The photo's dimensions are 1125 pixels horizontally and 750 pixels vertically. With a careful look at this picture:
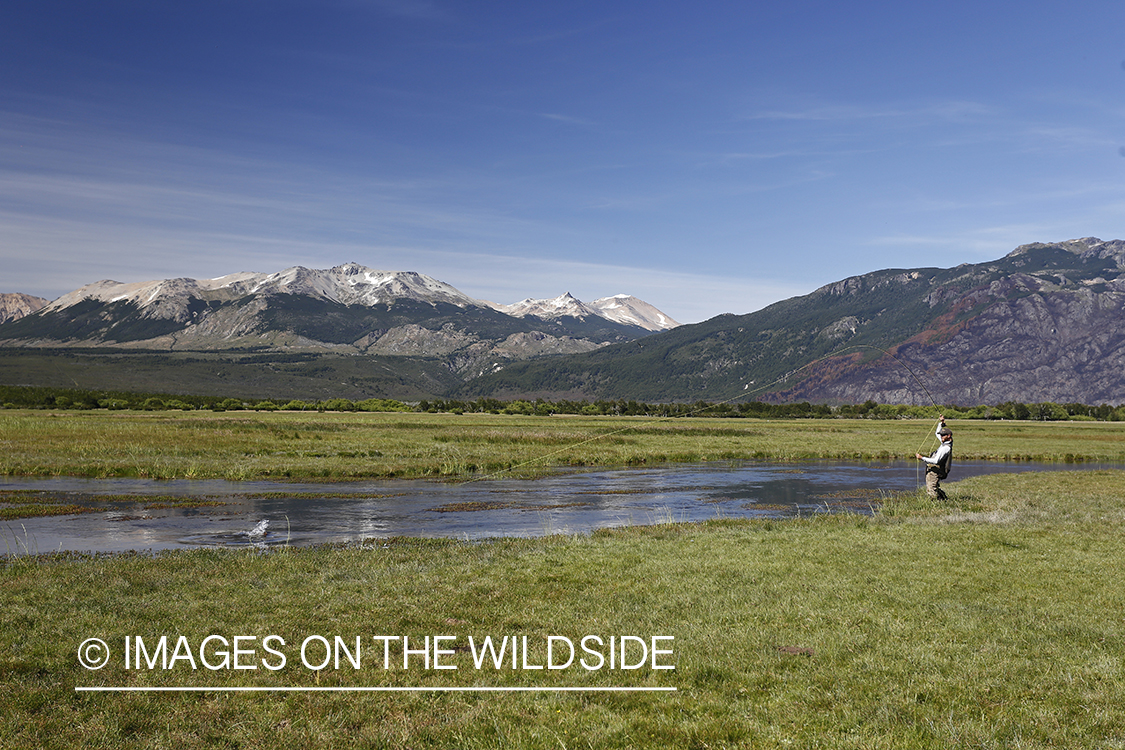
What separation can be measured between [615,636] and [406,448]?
48203 mm

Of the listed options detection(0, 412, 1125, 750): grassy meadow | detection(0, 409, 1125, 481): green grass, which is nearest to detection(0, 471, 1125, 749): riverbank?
detection(0, 412, 1125, 750): grassy meadow

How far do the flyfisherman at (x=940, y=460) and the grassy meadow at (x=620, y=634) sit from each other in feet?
10.2

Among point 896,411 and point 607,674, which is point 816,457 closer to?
point 607,674

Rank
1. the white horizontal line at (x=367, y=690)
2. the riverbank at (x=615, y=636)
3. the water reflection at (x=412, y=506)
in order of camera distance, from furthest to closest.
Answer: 1. the water reflection at (x=412, y=506)
2. the white horizontal line at (x=367, y=690)
3. the riverbank at (x=615, y=636)

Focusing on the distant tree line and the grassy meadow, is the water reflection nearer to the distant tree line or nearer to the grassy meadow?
the grassy meadow

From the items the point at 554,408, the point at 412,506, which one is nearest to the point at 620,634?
the point at 412,506

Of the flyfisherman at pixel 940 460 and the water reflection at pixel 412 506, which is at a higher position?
the flyfisherman at pixel 940 460

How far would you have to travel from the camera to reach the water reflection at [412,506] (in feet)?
78.1

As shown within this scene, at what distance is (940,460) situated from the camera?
2609 centimetres

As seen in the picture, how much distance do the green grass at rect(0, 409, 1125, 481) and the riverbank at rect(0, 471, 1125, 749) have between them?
68.5 feet

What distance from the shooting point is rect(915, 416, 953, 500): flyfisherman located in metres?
25.5

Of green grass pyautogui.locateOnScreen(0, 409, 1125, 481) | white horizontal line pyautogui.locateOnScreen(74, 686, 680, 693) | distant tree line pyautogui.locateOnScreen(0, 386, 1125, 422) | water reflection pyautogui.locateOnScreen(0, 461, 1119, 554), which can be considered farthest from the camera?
distant tree line pyautogui.locateOnScreen(0, 386, 1125, 422)

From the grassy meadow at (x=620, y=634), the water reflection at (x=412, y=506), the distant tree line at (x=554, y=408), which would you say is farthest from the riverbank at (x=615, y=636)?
the distant tree line at (x=554, y=408)

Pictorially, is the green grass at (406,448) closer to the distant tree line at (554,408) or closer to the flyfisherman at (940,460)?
the flyfisherman at (940,460)
